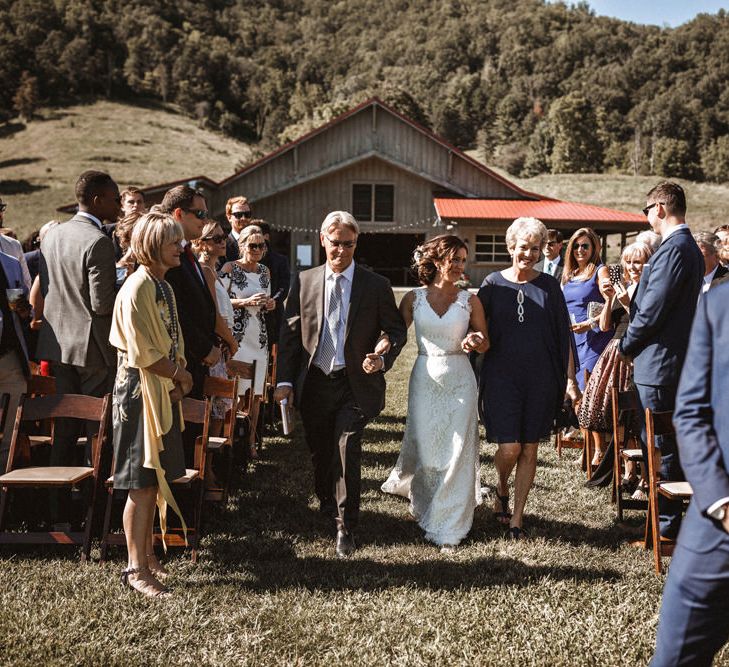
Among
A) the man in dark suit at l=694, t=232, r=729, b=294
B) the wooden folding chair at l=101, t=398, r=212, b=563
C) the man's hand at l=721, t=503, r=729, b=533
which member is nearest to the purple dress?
the man in dark suit at l=694, t=232, r=729, b=294

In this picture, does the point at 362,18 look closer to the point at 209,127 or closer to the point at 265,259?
the point at 209,127

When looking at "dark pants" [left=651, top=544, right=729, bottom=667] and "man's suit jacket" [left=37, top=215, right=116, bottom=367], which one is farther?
"man's suit jacket" [left=37, top=215, right=116, bottom=367]

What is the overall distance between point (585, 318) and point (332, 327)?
319 centimetres

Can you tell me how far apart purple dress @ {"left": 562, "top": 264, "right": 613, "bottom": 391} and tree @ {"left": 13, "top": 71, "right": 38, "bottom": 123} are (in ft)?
269

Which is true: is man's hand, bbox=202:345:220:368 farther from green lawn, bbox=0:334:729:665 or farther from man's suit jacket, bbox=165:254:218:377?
green lawn, bbox=0:334:729:665

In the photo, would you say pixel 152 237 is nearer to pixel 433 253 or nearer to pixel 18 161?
pixel 433 253

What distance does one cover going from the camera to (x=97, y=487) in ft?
14.7

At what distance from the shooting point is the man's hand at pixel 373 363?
4.66 m

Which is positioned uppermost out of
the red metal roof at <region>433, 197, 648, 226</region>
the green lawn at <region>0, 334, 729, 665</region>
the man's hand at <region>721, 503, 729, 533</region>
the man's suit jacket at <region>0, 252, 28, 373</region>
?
the red metal roof at <region>433, 197, 648, 226</region>

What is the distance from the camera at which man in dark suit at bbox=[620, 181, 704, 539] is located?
454cm

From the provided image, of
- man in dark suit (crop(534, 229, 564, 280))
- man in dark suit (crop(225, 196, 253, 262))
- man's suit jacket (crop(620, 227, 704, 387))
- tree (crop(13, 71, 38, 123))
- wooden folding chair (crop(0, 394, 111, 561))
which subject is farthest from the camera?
tree (crop(13, 71, 38, 123))

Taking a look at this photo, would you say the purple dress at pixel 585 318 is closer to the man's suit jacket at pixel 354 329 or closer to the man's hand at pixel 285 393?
the man's suit jacket at pixel 354 329

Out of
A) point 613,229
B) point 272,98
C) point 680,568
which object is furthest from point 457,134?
point 680,568

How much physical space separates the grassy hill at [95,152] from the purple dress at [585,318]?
127 feet
